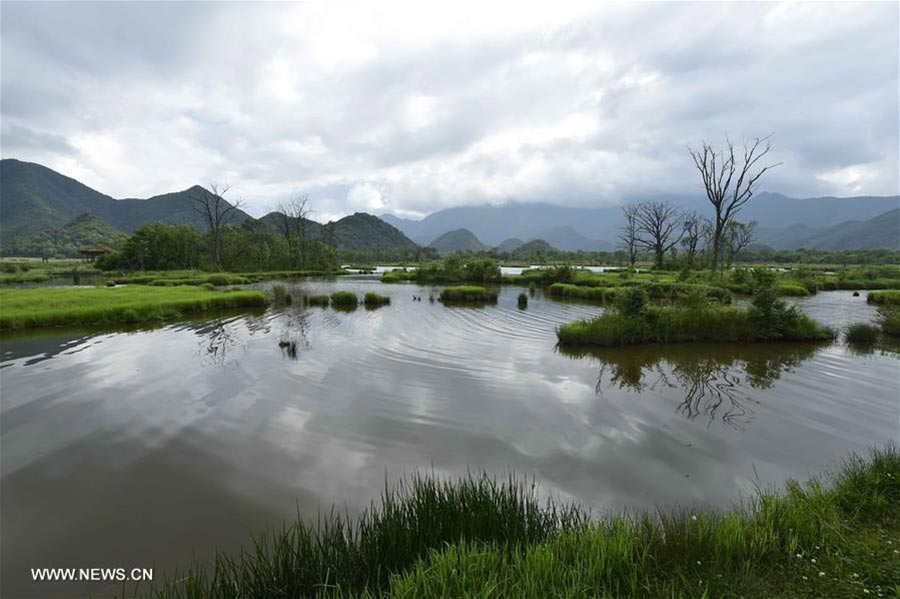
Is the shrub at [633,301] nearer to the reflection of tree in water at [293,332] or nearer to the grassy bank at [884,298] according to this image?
the reflection of tree in water at [293,332]

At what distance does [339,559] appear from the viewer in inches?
160

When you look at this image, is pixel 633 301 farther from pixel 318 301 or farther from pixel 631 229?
pixel 631 229

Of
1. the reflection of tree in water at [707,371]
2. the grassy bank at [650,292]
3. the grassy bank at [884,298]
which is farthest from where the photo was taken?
the grassy bank at [884,298]

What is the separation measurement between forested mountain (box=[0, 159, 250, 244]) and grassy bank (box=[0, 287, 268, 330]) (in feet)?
502

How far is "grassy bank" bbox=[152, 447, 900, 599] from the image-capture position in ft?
11.1

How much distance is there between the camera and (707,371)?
43.7 feet

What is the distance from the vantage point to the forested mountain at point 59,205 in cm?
14925

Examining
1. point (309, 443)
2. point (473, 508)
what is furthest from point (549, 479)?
point (309, 443)

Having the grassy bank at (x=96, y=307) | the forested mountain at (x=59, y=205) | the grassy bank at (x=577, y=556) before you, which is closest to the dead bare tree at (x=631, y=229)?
the grassy bank at (x=96, y=307)

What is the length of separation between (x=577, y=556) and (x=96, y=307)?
89.5 ft

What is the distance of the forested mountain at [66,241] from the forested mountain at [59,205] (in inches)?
1127

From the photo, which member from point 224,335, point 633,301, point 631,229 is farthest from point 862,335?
point 631,229

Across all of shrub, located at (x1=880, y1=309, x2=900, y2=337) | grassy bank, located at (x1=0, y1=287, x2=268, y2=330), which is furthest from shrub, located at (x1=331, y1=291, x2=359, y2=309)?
shrub, located at (x1=880, y1=309, x2=900, y2=337)

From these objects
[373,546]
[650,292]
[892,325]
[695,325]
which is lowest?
[892,325]
